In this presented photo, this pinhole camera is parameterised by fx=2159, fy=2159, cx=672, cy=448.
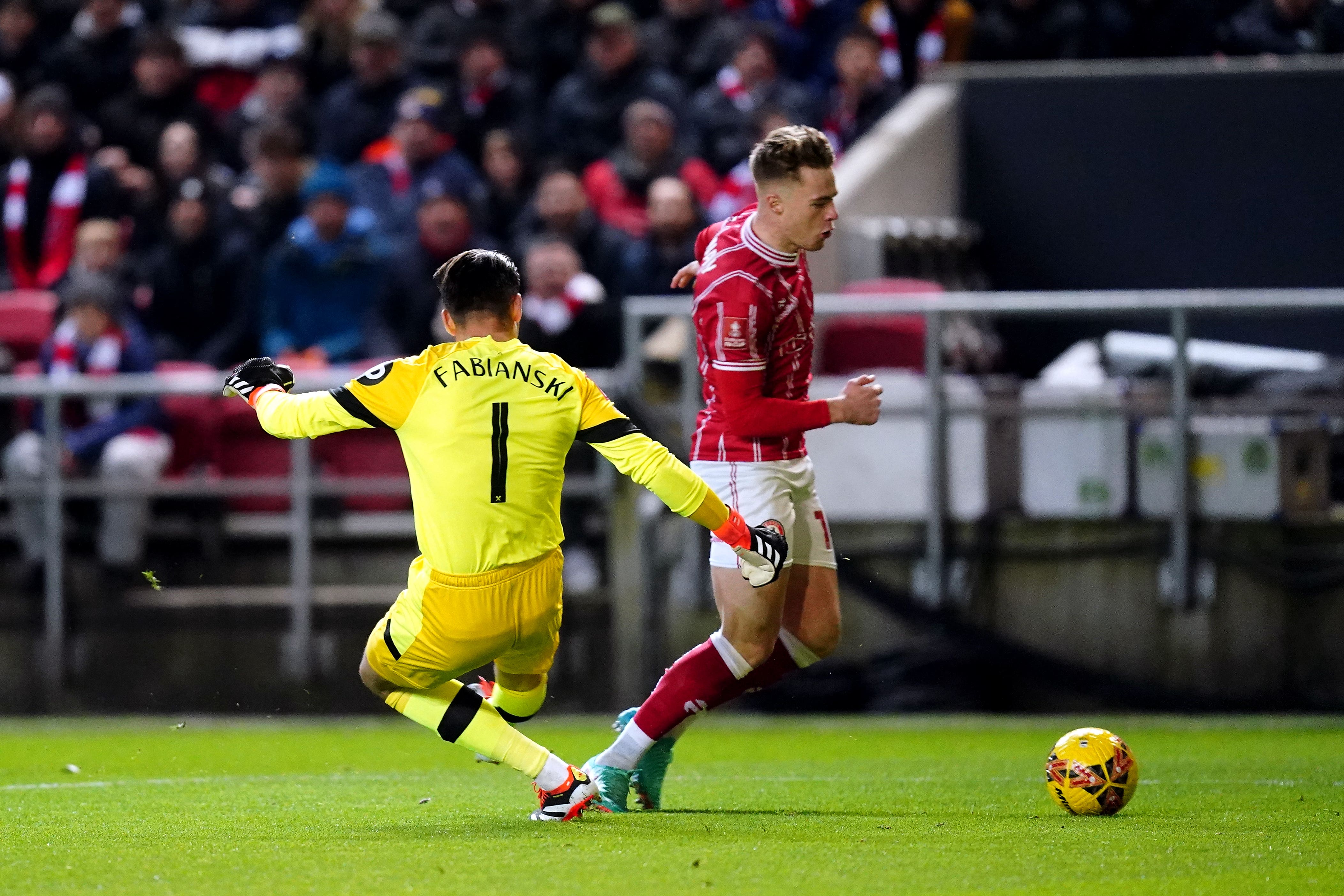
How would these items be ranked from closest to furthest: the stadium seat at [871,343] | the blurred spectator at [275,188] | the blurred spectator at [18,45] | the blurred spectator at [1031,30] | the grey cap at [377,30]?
the stadium seat at [871,343], the blurred spectator at [275,188], the blurred spectator at [1031,30], the grey cap at [377,30], the blurred spectator at [18,45]

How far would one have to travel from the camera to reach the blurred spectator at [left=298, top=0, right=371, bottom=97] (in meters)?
14.8

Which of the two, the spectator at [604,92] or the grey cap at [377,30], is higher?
the grey cap at [377,30]

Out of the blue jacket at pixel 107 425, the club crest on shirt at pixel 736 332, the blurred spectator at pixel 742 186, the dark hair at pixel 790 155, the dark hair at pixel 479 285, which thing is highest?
the blurred spectator at pixel 742 186

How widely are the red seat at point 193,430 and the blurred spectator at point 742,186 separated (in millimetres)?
3089

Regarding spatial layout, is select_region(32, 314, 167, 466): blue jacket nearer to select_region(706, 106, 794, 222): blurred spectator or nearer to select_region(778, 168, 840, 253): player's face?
select_region(706, 106, 794, 222): blurred spectator

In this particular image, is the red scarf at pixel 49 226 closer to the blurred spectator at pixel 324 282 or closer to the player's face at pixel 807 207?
the blurred spectator at pixel 324 282

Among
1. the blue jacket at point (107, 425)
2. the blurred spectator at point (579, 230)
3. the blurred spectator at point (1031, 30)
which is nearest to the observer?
the blue jacket at point (107, 425)

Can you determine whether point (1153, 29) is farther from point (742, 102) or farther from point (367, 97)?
point (367, 97)

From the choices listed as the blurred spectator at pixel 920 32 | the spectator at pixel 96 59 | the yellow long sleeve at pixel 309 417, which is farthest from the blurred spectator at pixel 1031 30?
the yellow long sleeve at pixel 309 417

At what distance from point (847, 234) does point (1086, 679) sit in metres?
3.39

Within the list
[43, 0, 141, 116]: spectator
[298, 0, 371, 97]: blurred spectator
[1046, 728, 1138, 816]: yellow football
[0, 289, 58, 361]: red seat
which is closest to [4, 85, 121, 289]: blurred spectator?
[0, 289, 58, 361]: red seat

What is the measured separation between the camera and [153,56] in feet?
47.3

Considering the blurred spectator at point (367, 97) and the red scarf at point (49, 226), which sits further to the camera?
the blurred spectator at point (367, 97)

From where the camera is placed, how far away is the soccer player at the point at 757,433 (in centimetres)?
650
